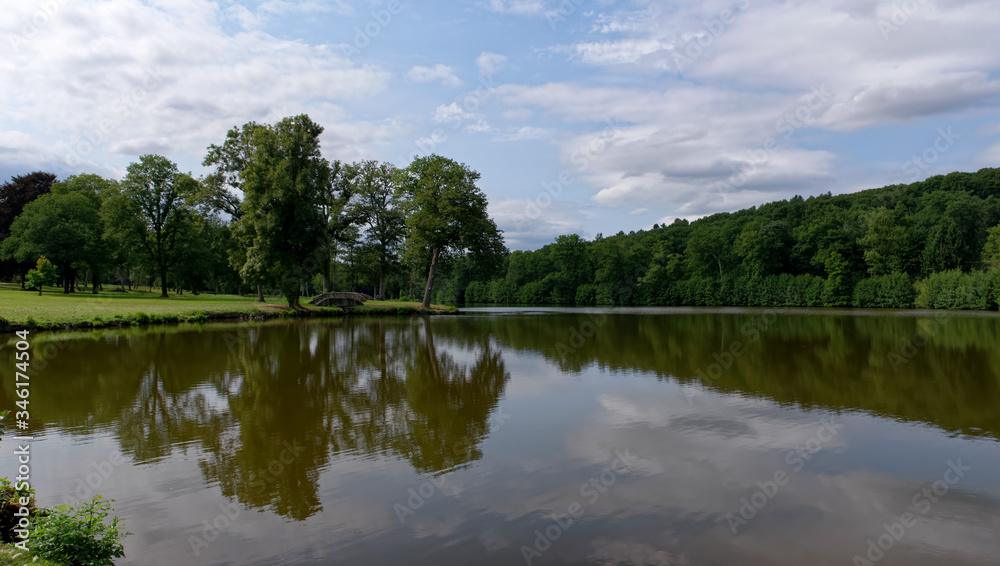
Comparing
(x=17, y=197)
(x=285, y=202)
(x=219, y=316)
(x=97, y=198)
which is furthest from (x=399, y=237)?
(x=17, y=197)

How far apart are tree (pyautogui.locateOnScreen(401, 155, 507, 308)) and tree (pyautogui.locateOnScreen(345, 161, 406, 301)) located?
2192mm

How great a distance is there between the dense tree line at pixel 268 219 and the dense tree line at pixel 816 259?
19.1 m

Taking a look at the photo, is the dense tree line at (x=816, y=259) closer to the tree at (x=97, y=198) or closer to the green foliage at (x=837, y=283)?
the green foliage at (x=837, y=283)

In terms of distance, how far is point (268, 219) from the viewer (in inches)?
1352

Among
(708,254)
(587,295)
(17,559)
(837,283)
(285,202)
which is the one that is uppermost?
(285,202)

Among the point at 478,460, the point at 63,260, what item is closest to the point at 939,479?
the point at 478,460

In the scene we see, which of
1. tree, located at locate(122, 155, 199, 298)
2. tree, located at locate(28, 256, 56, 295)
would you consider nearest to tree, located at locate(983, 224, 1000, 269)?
tree, located at locate(122, 155, 199, 298)

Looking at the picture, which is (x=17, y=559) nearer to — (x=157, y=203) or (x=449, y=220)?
(x=449, y=220)

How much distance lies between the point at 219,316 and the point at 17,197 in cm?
3535

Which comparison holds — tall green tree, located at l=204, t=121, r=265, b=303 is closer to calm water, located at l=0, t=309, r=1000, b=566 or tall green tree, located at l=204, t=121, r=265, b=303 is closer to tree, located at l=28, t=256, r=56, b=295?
tree, located at l=28, t=256, r=56, b=295

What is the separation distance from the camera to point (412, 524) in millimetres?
5273

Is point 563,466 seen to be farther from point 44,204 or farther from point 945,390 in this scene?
point 44,204

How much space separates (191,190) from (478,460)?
47.2 m

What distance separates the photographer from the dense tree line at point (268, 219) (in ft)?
118
